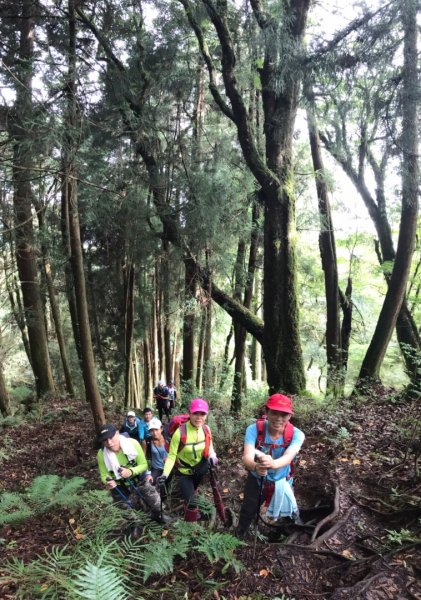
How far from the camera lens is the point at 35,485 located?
554 centimetres

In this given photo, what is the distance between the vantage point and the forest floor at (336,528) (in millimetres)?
3316

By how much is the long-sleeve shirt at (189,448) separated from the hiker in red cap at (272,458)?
71 centimetres

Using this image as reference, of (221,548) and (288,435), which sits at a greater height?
(288,435)

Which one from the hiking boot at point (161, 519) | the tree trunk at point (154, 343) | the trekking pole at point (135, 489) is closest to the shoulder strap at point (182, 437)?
the trekking pole at point (135, 489)

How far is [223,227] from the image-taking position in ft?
33.6

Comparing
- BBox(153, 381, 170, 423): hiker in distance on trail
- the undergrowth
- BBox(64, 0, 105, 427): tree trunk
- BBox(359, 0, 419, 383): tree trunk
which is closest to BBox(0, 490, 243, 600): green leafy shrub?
the undergrowth

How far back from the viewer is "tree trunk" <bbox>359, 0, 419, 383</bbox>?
593cm

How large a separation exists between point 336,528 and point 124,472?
2347 millimetres

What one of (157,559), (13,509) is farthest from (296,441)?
(13,509)

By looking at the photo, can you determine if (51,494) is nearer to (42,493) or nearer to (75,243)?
(42,493)

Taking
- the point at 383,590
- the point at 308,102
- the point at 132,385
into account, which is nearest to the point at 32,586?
the point at 383,590

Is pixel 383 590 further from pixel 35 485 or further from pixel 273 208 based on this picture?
pixel 273 208

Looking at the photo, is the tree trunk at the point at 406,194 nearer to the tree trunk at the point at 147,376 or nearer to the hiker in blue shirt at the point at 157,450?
the hiker in blue shirt at the point at 157,450

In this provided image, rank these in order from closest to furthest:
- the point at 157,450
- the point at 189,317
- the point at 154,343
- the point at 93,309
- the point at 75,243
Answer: the point at 157,450
the point at 75,243
the point at 189,317
the point at 93,309
the point at 154,343
